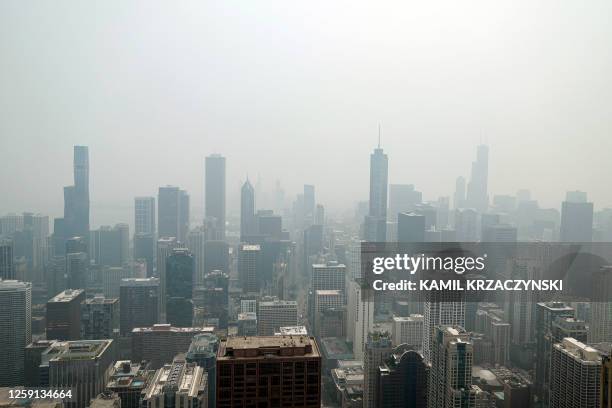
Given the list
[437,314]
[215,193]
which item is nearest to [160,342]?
[215,193]

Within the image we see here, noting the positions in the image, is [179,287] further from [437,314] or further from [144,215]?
[437,314]

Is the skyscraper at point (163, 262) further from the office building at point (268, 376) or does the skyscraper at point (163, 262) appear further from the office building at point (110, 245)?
the office building at point (268, 376)

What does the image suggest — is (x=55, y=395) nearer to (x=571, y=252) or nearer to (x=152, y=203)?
(x=152, y=203)

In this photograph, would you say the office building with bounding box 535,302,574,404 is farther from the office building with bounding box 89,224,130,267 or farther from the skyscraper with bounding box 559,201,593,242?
the office building with bounding box 89,224,130,267

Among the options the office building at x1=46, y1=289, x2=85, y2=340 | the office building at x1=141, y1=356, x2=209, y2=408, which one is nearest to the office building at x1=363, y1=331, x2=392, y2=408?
the office building at x1=141, y1=356, x2=209, y2=408

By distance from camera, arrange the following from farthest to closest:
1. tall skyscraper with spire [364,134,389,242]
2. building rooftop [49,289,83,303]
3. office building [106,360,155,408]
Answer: building rooftop [49,289,83,303]
tall skyscraper with spire [364,134,389,242]
office building [106,360,155,408]

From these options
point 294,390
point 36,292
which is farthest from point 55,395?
point 294,390
